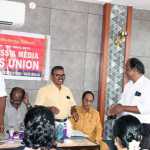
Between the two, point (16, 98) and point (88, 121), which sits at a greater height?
point (16, 98)

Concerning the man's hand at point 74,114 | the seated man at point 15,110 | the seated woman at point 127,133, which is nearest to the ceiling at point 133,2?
the man's hand at point 74,114

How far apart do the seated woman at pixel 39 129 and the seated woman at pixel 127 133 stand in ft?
1.27

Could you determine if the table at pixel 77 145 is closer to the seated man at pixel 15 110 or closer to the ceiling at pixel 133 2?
the seated man at pixel 15 110

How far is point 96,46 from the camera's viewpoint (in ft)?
18.1

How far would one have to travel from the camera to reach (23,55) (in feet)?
16.8

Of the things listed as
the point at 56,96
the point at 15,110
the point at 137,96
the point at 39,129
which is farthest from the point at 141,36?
the point at 39,129

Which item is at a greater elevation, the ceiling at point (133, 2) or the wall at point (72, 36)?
the ceiling at point (133, 2)

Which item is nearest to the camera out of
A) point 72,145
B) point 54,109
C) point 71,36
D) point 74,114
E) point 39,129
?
point 39,129

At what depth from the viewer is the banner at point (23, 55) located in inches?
196

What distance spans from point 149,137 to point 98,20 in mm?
2545

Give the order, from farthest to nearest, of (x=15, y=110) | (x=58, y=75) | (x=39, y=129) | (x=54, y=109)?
(x=15, y=110) < (x=58, y=75) < (x=54, y=109) < (x=39, y=129)

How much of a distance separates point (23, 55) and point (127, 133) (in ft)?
11.0

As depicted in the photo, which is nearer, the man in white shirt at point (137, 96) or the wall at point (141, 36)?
the man in white shirt at point (137, 96)

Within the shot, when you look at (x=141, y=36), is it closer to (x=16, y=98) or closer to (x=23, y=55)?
(x=23, y=55)
